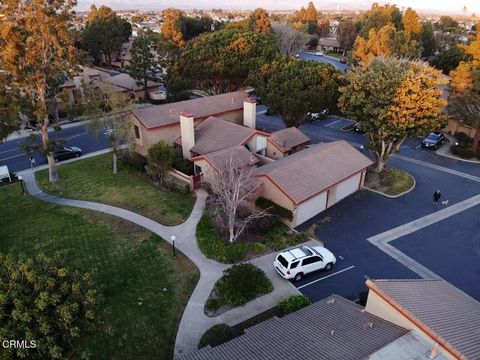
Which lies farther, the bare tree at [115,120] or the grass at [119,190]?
the bare tree at [115,120]

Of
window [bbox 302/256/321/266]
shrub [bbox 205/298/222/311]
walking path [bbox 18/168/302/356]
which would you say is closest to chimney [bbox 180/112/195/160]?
walking path [bbox 18/168/302/356]

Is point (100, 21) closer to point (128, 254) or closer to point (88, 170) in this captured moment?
point (88, 170)

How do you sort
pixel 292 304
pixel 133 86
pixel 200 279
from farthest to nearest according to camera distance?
1. pixel 133 86
2. pixel 200 279
3. pixel 292 304

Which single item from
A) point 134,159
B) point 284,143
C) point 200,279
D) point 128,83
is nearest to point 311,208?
point 284,143

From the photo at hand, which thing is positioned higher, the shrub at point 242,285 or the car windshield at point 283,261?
the car windshield at point 283,261

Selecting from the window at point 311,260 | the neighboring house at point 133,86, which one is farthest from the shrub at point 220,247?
the neighboring house at point 133,86

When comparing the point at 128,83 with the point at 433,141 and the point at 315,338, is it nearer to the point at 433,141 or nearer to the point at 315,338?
the point at 433,141

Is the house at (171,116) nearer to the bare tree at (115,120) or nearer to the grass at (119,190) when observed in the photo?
the bare tree at (115,120)

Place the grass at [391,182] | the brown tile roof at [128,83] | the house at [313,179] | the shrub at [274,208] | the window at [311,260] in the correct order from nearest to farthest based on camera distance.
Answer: the window at [311,260], the shrub at [274,208], the house at [313,179], the grass at [391,182], the brown tile roof at [128,83]
